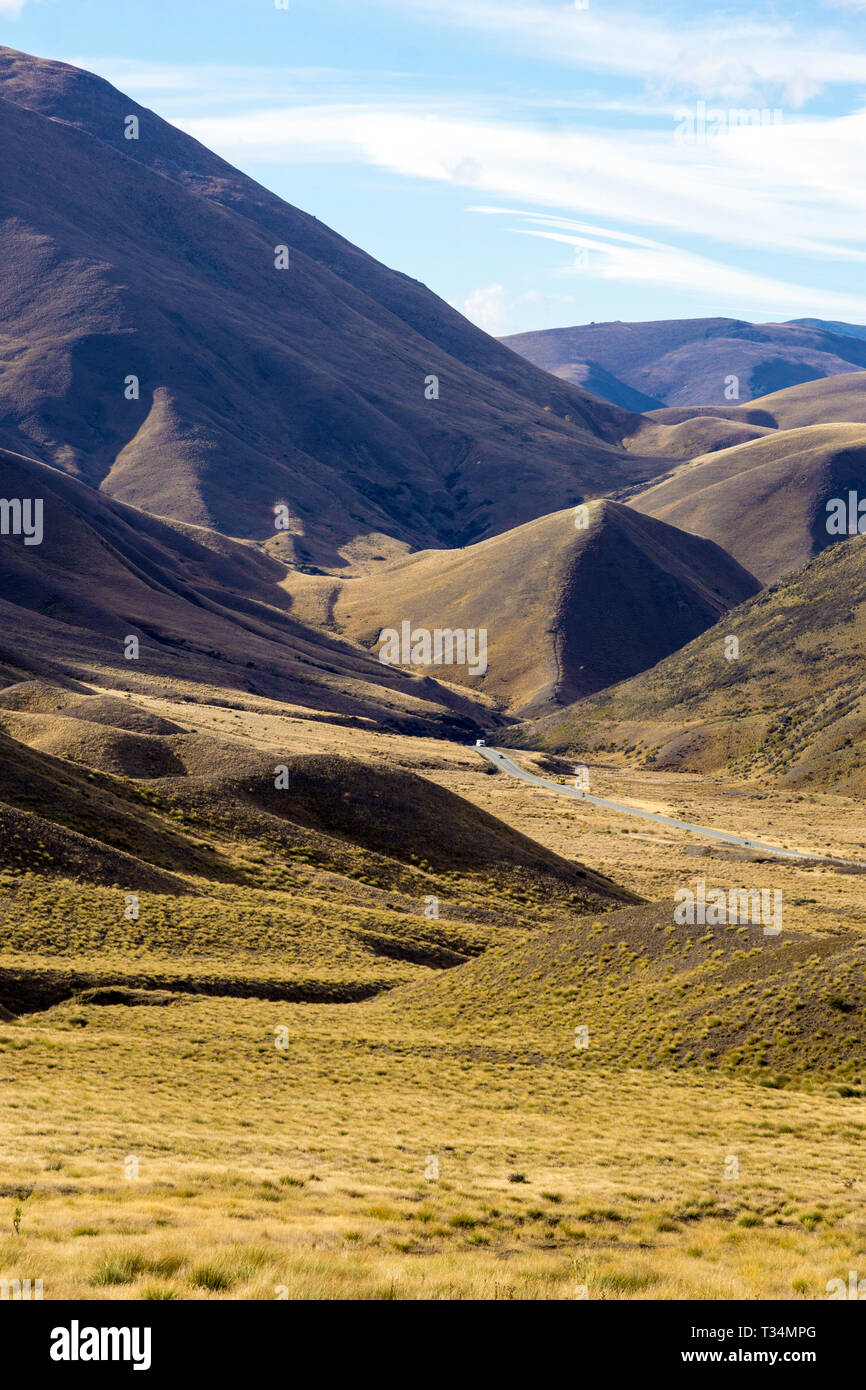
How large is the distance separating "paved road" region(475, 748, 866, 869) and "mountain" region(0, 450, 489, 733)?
18.2 m

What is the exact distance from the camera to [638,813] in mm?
103750

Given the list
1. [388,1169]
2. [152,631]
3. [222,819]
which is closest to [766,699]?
[152,631]

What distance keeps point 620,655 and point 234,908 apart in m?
147

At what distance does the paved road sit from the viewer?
85.4m

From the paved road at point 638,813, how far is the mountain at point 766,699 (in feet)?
A: 65.0

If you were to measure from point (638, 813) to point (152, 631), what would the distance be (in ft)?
239

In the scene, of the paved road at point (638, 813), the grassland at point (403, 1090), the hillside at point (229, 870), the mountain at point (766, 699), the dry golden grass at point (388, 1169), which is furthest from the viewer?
the mountain at point (766, 699)

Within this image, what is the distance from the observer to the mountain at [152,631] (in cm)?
13075

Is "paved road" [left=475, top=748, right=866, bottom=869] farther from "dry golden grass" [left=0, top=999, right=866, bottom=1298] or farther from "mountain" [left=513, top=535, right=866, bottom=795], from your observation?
"dry golden grass" [left=0, top=999, right=866, bottom=1298]

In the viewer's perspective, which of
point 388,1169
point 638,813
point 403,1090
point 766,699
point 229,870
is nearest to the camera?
point 388,1169

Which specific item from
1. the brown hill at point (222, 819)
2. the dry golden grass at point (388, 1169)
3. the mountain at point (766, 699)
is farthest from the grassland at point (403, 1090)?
the mountain at point (766, 699)

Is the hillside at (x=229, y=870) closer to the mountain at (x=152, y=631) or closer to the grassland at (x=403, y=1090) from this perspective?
the grassland at (x=403, y=1090)

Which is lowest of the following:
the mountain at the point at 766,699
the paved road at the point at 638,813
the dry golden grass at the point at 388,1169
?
the dry golden grass at the point at 388,1169

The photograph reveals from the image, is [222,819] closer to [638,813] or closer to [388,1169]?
[388,1169]
